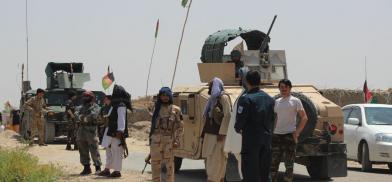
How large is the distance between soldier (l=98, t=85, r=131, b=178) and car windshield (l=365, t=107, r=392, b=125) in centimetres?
568

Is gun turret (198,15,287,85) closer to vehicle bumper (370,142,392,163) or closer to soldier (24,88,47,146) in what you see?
vehicle bumper (370,142,392,163)

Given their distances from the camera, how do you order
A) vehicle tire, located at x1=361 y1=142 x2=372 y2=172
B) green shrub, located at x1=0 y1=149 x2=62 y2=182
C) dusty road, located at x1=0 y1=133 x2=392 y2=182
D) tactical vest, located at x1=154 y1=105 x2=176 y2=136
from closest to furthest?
tactical vest, located at x1=154 y1=105 x2=176 y2=136, green shrub, located at x1=0 y1=149 x2=62 y2=182, dusty road, located at x1=0 y1=133 x2=392 y2=182, vehicle tire, located at x1=361 y1=142 x2=372 y2=172

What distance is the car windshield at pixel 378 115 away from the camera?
16.8 metres

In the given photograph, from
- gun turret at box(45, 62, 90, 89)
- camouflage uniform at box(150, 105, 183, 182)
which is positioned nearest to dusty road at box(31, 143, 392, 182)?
camouflage uniform at box(150, 105, 183, 182)

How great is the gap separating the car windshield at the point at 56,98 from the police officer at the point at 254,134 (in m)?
19.2

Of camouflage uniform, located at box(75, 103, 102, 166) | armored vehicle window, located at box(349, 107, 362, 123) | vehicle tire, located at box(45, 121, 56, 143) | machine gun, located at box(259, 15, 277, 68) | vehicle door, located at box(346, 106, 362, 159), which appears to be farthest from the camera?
vehicle tire, located at box(45, 121, 56, 143)

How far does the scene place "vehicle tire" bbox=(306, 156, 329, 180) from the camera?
13.5 meters

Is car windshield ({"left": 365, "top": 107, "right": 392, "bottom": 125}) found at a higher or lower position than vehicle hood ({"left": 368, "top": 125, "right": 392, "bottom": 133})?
higher

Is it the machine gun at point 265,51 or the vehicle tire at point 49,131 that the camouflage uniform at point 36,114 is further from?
the machine gun at point 265,51

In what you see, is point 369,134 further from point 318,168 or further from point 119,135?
point 119,135

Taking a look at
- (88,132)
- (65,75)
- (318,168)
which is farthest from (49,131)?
(318,168)

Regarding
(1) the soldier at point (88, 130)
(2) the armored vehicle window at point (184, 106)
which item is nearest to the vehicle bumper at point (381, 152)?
(2) the armored vehicle window at point (184, 106)

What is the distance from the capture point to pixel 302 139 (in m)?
12.7

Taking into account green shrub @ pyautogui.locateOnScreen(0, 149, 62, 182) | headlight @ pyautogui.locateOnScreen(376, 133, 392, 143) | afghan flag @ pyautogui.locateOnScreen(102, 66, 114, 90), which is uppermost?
afghan flag @ pyautogui.locateOnScreen(102, 66, 114, 90)
